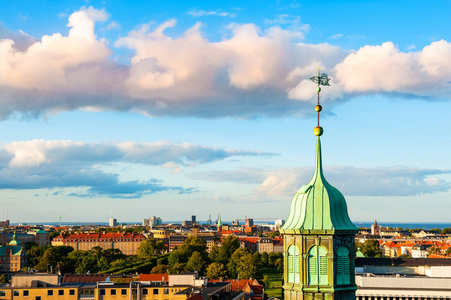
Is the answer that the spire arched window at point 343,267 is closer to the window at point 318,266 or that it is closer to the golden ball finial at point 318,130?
the window at point 318,266

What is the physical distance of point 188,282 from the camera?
98.8 metres

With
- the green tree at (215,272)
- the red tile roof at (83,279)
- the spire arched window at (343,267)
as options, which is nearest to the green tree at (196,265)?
the green tree at (215,272)

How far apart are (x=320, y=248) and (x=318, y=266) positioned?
0.56 meters

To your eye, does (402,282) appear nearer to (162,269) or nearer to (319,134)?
(162,269)

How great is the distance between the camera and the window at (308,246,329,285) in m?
19.0

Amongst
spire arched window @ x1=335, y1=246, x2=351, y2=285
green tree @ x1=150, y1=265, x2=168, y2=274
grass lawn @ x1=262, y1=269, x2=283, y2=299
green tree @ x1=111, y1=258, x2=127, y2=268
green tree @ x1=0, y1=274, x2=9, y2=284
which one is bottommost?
grass lawn @ x1=262, y1=269, x2=283, y2=299

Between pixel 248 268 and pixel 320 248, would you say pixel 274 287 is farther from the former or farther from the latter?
pixel 320 248

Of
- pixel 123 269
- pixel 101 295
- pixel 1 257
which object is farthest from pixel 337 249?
pixel 1 257

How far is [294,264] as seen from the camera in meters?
19.5

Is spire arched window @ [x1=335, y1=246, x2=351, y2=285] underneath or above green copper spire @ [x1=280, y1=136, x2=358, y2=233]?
underneath

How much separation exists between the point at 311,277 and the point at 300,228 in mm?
1563

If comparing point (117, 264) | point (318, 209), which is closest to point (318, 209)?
point (318, 209)

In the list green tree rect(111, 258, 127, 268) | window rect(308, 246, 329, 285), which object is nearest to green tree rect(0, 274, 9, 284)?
green tree rect(111, 258, 127, 268)

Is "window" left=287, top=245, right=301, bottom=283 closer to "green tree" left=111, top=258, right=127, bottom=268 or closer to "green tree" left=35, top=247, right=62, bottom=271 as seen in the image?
"green tree" left=35, top=247, right=62, bottom=271
